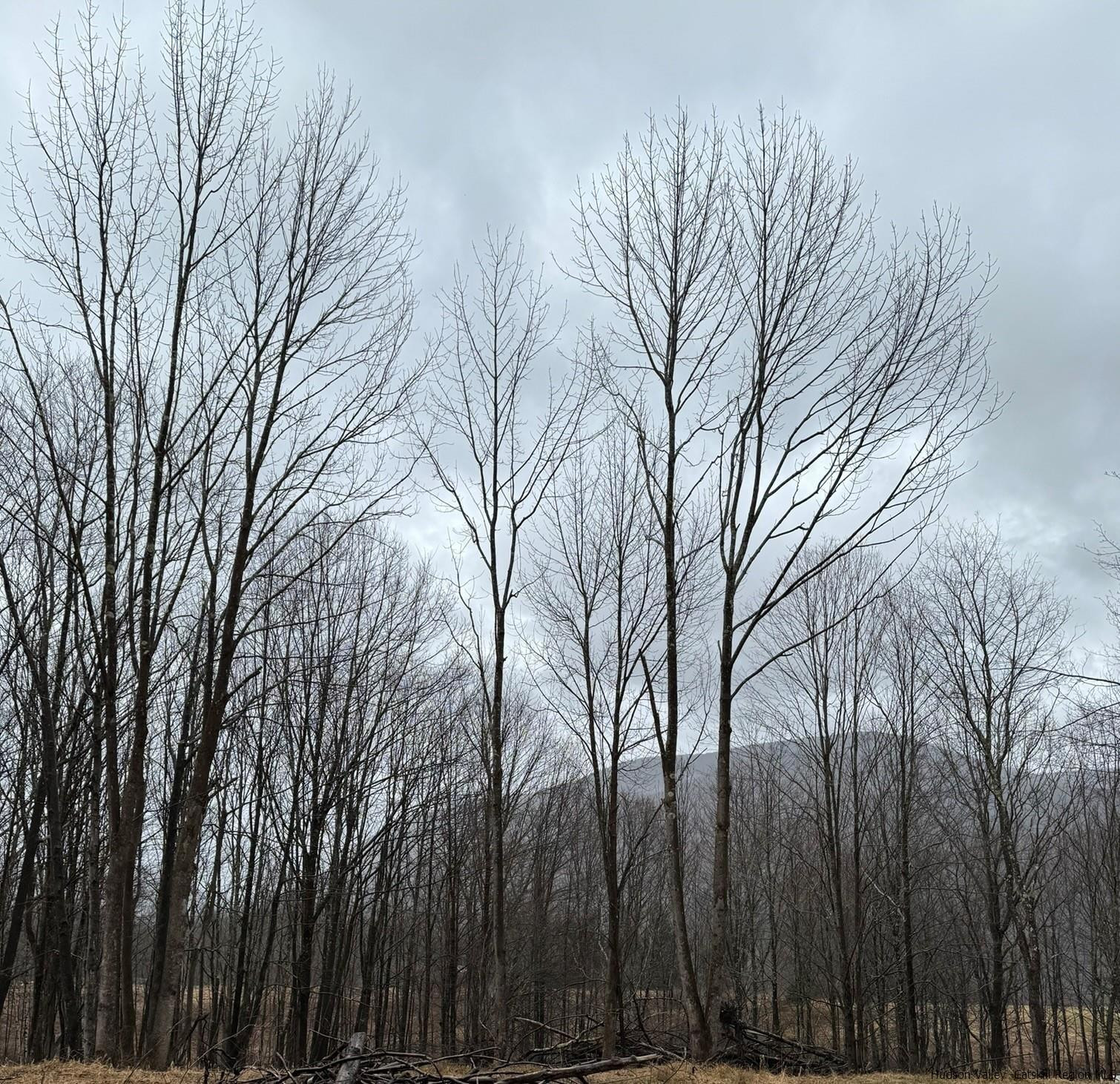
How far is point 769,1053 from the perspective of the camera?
396 inches

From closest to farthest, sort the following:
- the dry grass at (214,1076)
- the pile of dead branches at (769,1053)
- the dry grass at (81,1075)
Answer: the dry grass at (81,1075) → the dry grass at (214,1076) → the pile of dead branches at (769,1053)

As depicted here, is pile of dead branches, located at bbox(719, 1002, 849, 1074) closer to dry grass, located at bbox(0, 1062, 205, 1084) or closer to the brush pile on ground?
the brush pile on ground

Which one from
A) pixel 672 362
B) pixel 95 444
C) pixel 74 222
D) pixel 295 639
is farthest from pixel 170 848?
pixel 672 362

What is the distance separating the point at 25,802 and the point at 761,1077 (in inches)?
538

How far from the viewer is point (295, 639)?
55.6 feet

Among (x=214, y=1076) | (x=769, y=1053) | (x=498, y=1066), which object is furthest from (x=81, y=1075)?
(x=769, y=1053)

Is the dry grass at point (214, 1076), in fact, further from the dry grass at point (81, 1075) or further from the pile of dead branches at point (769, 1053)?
the pile of dead branches at point (769, 1053)

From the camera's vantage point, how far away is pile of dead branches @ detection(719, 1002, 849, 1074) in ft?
30.2

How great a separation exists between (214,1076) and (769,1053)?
662cm

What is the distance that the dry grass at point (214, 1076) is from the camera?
5691 millimetres

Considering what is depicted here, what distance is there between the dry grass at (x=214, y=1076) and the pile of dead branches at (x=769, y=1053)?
154 cm

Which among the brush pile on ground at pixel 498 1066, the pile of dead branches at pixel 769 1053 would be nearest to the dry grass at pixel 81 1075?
the brush pile on ground at pixel 498 1066

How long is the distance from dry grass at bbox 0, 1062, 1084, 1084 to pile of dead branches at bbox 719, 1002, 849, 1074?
5.06 feet

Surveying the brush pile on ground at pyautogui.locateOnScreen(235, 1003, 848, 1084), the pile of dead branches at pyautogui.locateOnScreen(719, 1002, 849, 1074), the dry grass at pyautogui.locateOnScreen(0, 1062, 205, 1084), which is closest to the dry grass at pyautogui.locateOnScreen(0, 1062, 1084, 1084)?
the dry grass at pyautogui.locateOnScreen(0, 1062, 205, 1084)
